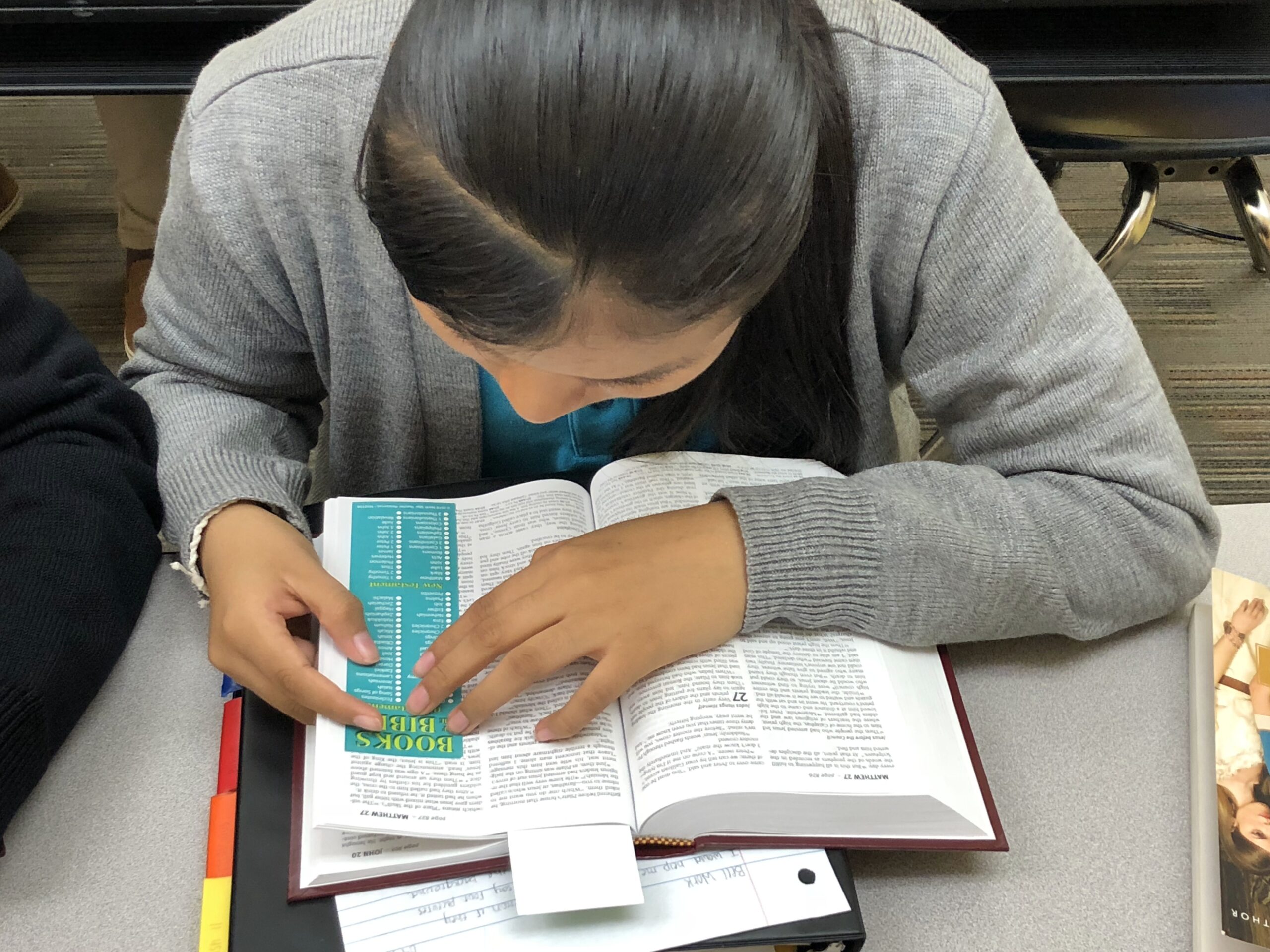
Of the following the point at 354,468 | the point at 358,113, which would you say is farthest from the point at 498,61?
the point at 354,468

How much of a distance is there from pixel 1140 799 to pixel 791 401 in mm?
333

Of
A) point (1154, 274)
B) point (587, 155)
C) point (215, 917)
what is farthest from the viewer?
point (1154, 274)

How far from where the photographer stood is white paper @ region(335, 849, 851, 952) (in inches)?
18.6

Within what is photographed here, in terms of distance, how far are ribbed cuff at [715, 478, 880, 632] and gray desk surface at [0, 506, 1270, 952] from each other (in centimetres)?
11

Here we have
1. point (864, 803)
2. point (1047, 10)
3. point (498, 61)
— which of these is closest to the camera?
point (498, 61)

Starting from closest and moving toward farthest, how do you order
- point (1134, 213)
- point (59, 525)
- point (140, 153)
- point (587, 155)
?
point (587, 155) < point (59, 525) < point (1134, 213) < point (140, 153)

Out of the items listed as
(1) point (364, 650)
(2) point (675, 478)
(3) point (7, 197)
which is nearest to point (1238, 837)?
(2) point (675, 478)

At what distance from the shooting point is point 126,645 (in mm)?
637

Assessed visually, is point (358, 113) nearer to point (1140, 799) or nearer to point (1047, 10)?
point (1140, 799)

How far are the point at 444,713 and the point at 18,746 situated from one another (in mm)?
232

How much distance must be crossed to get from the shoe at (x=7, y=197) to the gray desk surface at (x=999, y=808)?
5.93 feet

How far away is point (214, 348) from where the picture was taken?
0.72 meters

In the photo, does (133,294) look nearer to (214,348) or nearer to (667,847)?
(214,348)

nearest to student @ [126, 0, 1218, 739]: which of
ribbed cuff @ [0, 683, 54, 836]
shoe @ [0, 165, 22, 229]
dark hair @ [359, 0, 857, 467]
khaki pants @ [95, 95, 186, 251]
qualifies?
dark hair @ [359, 0, 857, 467]
